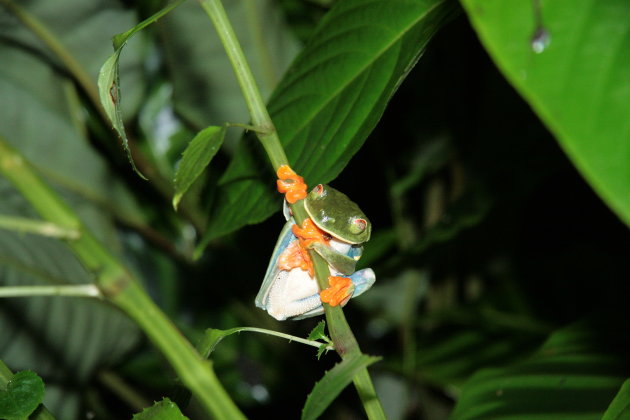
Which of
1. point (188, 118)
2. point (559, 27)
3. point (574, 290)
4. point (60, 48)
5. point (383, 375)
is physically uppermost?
point (60, 48)

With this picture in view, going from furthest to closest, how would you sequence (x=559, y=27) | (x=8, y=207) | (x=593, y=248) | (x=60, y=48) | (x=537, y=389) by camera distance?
(x=593, y=248)
(x=60, y=48)
(x=8, y=207)
(x=537, y=389)
(x=559, y=27)

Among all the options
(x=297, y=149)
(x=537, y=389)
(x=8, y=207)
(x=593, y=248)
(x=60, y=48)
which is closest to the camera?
(x=297, y=149)

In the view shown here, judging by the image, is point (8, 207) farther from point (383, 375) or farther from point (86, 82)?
point (383, 375)

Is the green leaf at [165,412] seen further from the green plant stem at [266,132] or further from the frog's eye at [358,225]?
the frog's eye at [358,225]

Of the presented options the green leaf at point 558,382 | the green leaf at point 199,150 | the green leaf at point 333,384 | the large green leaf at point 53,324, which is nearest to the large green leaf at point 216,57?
the large green leaf at point 53,324

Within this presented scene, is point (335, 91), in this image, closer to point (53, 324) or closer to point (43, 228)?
point (43, 228)

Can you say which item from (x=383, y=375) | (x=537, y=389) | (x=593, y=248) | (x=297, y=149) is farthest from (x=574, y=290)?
(x=297, y=149)
